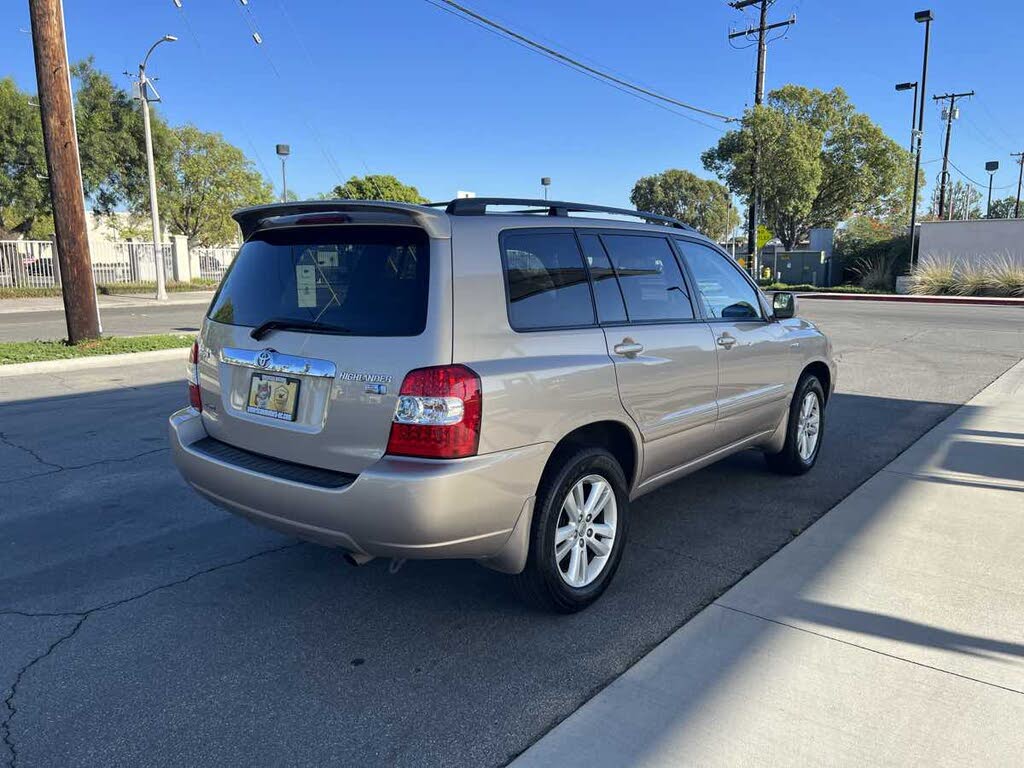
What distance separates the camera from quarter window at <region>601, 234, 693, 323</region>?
3.74m

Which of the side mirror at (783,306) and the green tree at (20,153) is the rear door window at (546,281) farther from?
the green tree at (20,153)

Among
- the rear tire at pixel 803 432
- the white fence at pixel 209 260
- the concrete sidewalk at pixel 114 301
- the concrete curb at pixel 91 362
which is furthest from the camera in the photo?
the white fence at pixel 209 260

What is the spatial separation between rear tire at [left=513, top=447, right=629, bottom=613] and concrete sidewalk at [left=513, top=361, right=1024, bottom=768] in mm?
445

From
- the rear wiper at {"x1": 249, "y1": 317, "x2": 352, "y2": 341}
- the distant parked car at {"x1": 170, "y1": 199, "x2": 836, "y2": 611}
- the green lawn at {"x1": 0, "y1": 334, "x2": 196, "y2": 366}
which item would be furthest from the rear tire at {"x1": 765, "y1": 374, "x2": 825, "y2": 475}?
the green lawn at {"x1": 0, "y1": 334, "x2": 196, "y2": 366}

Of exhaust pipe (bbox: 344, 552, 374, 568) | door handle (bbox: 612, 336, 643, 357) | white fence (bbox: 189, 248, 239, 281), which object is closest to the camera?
exhaust pipe (bbox: 344, 552, 374, 568)

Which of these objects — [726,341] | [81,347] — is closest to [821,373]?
[726,341]

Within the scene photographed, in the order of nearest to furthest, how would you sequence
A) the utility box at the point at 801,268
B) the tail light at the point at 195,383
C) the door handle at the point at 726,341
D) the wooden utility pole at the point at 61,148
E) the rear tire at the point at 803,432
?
1. the tail light at the point at 195,383
2. the door handle at the point at 726,341
3. the rear tire at the point at 803,432
4. the wooden utility pole at the point at 61,148
5. the utility box at the point at 801,268

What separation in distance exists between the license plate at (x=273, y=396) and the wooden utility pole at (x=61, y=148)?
9.75m

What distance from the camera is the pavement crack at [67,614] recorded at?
2.52m

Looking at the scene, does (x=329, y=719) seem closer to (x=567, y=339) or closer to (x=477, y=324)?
(x=477, y=324)

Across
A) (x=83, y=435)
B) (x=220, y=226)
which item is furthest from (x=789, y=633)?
(x=220, y=226)

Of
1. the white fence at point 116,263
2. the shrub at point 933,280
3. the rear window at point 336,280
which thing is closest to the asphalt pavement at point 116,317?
the white fence at point 116,263

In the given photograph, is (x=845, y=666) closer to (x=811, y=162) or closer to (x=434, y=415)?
(x=434, y=415)

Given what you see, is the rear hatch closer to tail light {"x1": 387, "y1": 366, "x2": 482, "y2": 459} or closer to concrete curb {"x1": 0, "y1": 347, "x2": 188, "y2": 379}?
tail light {"x1": 387, "y1": 366, "x2": 482, "y2": 459}
